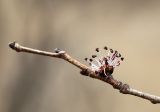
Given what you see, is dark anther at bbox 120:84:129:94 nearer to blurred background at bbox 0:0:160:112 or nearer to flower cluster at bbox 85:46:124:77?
flower cluster at bbox 85:46:124:77

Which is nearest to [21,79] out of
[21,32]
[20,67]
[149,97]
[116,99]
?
[20,67]

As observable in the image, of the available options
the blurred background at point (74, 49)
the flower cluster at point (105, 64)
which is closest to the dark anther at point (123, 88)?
the flower cluster at point (105, 64)

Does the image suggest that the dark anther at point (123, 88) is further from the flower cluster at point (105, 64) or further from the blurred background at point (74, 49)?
the blurred background at point (74, 49)

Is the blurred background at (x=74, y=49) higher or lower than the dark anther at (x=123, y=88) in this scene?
higher

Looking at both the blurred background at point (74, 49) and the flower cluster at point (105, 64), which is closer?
the flower cluster at point (105, 64)

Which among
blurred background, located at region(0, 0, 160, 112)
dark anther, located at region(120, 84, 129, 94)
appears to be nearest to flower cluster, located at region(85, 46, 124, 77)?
dark anther, located at region(120, 84, 129, 94)

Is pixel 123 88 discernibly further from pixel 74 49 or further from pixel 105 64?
pixel 74 49

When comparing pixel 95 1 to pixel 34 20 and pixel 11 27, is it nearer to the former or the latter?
pixel 34 20

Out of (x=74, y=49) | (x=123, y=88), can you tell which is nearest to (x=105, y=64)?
(x=123, y=88)
